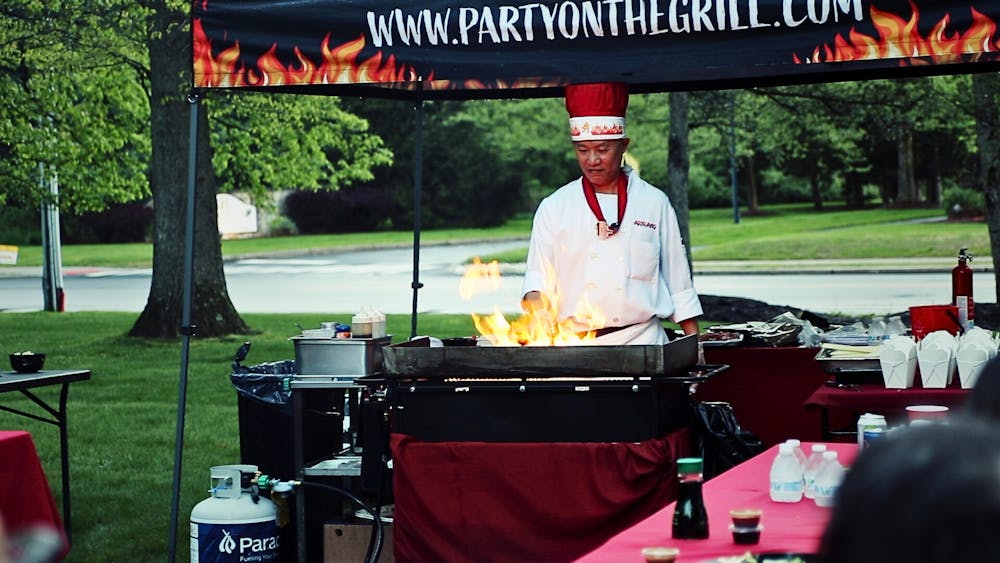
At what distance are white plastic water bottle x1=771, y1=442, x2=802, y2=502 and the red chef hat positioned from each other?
2163mm

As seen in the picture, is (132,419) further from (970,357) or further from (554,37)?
(970,357)

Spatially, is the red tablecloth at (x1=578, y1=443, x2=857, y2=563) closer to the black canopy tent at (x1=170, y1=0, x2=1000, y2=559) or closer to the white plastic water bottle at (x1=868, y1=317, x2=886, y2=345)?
the black canopy tent at (x1=170, y1=0, x2=1000, y2=559)

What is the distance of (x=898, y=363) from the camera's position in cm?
512

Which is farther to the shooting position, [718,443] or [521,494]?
[718,443]

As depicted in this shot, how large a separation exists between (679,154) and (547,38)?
1165cm

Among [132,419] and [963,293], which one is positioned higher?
[963,293]

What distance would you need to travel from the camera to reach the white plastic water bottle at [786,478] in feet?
11.7

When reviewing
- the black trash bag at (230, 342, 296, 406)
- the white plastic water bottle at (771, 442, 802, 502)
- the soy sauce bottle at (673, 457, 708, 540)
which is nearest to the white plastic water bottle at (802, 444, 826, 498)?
the white plastic water bottle at (771, 442, 802, 502)

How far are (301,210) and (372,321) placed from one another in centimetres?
4081

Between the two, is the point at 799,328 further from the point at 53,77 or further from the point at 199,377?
the point at 53,77

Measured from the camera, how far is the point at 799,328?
734 centimetres

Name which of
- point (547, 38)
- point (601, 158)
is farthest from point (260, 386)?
point (547, 38)

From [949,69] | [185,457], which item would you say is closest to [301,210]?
[185,457]

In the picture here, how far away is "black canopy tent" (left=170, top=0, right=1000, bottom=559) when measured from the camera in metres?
5.03
